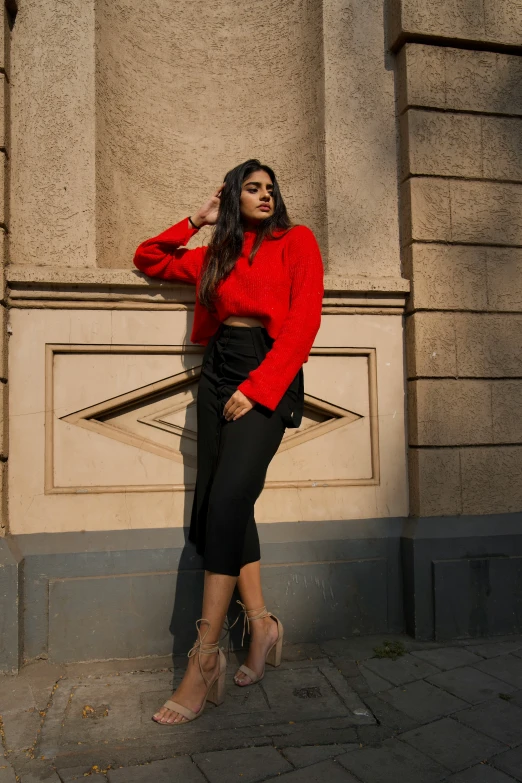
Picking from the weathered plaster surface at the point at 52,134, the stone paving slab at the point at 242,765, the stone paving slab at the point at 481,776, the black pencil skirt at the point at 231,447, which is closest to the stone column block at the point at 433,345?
the black pencil skirt at the point at 231,447

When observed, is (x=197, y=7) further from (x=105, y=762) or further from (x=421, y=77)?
(x=105, y=762)

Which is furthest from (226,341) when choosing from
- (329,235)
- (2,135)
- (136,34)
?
(136,34)

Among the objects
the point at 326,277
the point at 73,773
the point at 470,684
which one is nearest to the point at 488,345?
the point at 326,277

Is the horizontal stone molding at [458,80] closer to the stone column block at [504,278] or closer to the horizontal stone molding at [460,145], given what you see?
the horizontal stone molding at [460,145]

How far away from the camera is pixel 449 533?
309 cm

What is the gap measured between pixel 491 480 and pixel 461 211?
139 centimetres

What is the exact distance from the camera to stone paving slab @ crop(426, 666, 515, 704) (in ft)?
7.90

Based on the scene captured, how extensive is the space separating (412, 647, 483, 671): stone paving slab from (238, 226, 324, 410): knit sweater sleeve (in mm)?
1383

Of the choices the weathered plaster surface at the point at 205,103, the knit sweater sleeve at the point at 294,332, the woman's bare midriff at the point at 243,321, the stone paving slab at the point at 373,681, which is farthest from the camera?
the weathered plaster surface at the point at 205,103

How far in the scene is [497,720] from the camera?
222cm

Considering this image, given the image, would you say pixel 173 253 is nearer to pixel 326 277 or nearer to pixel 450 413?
pixel 326 277

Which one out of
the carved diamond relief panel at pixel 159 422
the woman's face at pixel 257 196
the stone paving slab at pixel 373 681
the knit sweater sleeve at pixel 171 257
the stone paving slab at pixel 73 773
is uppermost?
the woman's face at pixel 257 196

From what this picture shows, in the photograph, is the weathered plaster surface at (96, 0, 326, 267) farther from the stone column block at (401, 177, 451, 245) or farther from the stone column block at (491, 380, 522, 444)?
the stone column block at (491, 380, 522, 444)

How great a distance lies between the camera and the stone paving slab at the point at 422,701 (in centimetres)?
228
